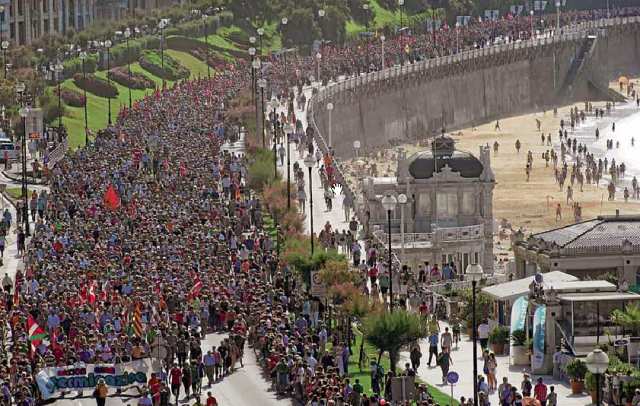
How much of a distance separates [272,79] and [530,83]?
4119 centimetres

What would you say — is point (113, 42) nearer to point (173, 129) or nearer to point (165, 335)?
point (173, 129)

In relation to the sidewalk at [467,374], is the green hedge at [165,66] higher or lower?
higher

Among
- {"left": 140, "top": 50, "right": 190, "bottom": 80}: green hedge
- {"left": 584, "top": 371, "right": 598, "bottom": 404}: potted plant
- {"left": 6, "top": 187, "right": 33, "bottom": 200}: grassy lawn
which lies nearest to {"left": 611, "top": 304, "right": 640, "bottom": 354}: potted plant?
{"left": 584, "top": 371, "right": 598, "bottom": 404}: potted plant

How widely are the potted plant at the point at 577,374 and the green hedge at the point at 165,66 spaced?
81261 mm

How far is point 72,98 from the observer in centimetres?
10756

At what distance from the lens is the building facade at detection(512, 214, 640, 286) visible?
56.8m

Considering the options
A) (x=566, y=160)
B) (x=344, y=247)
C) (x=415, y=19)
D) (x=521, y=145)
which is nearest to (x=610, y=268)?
(x=344, y=247)

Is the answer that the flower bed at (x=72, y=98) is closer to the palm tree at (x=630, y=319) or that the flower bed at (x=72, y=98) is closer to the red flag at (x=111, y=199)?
the red flag at (x=111, y=199)

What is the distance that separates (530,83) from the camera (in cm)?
15525

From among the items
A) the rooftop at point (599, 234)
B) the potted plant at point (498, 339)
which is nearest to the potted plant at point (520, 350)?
the potted plant at point (498, 339)

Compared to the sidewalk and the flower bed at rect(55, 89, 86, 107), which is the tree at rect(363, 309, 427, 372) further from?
the flower bed at rect(55, 89, 86, 107)

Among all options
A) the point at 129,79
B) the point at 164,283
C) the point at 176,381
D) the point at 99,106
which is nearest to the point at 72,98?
the point at 99,106

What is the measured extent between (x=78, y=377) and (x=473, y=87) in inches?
3983

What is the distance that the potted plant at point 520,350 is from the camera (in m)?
49.9
